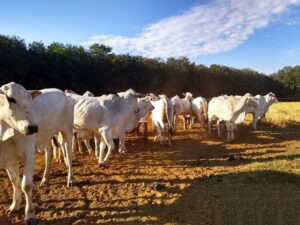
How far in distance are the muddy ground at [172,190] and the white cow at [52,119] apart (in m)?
0.90

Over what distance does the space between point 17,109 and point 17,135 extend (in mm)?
633

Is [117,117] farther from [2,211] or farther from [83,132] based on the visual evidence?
[2,211]

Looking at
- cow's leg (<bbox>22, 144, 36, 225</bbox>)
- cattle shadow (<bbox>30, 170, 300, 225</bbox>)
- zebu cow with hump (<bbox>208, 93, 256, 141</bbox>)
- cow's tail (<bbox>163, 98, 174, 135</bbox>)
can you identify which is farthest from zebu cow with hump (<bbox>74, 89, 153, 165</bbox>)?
zebu cow with hump (<bbox>208, 93, 256, 141</bbox>)

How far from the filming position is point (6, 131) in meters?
6.41

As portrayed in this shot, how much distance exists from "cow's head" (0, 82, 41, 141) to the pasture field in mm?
1779

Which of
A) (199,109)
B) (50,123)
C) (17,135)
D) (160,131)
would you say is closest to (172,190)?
(50,123)

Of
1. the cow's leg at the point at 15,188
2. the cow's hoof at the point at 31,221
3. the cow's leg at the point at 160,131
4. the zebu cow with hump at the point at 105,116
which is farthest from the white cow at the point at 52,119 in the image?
the cow's leg at the point at 160,131

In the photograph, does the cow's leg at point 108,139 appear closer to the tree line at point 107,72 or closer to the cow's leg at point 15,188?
the cow's leg at point 15,188

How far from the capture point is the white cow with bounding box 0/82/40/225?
6098 millimetres

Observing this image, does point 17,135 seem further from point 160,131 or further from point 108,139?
point 160,131

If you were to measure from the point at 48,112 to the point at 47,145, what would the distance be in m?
0.95

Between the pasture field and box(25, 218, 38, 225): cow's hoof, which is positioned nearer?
box(25, 218, 38, 225): cow's hoof

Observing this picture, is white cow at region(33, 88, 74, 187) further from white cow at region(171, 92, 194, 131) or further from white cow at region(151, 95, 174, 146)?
white cow at region(171, 92, 194, 131)

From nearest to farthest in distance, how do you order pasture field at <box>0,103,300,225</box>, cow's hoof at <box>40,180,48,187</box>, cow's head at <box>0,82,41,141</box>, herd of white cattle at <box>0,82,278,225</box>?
cow's head at <box>0,82,41,141</box>, herd of white cattle at <box>0,82,278,225</box>, pasture field at <box>0,103,300,225</box>, cow's hoof at <box>40,180,48,187</box>
